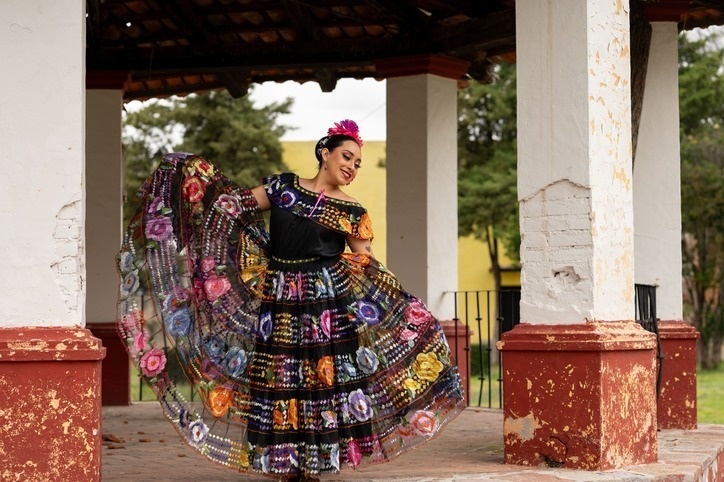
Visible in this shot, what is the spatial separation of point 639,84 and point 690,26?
211 cm

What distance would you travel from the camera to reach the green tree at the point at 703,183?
2547 cm

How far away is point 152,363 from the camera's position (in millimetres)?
5934

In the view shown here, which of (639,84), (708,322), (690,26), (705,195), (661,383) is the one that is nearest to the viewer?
(639,84)

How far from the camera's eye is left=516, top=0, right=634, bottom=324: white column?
21.3 feet

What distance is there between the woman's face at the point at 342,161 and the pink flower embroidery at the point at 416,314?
2.43 ft

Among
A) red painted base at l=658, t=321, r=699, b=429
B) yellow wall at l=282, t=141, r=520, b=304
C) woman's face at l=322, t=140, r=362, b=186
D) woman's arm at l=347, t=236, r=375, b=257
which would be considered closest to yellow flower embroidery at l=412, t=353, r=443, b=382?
woman's arm at l=347, t=236, r=375, b=257

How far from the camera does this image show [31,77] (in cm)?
546

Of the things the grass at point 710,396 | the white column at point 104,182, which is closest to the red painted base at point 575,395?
the white column at point 104,182

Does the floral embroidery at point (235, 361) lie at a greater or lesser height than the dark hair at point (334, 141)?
lesser

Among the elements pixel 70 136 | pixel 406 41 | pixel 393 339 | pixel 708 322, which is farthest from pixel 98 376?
pixel 708 322

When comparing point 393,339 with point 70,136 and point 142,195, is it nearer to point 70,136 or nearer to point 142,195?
point 142,195

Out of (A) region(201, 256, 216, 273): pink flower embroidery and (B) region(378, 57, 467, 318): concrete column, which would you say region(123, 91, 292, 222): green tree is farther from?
(A) region(201, 256, 216, 273): pink flower embroidery

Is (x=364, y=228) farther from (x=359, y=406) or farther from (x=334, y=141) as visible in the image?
(x=359, y=406)

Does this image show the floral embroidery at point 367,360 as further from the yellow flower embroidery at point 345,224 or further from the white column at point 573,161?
the white column at point 573,161
